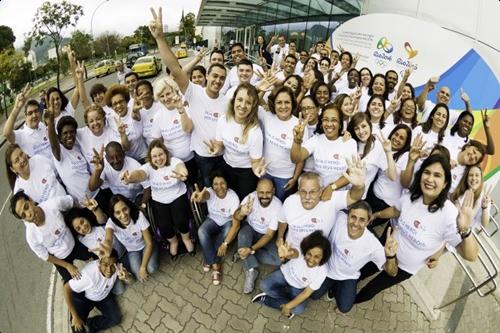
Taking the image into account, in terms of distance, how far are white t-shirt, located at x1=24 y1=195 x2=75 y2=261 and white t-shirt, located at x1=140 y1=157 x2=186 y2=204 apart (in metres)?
0.83

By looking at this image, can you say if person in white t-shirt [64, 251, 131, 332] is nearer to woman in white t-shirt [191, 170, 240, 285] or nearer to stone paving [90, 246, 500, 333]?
stone paving [90, 246, 500, 333]

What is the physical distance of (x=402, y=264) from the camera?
8.59ft

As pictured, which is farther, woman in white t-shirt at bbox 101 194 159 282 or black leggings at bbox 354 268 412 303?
woman in white t-shirt at bbox 101 194 159 282

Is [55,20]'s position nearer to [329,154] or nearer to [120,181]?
[120,181]

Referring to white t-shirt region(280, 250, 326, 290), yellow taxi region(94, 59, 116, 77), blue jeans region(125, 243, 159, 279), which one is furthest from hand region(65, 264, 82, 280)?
yellow taxi region(94, 59, 116, 77)

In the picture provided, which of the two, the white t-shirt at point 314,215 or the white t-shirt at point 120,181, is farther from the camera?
the white t-shirt at point 120,181

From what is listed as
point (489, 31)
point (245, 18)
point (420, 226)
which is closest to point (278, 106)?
point (420, 226)

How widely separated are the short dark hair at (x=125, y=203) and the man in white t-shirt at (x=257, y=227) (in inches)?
40.2

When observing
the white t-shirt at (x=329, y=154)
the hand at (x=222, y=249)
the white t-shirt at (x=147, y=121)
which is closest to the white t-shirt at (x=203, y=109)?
the white t-shirt at (x=147, y=121)

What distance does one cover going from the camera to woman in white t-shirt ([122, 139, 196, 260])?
9.59ft

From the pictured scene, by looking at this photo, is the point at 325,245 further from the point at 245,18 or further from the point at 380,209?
the point at 245,18

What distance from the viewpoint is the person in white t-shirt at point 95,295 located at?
2.85m

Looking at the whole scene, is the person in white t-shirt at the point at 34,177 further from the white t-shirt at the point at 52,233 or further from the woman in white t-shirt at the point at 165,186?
the woman in white t-shirt at the point at 165,186

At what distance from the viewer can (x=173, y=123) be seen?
3000 millimetres
